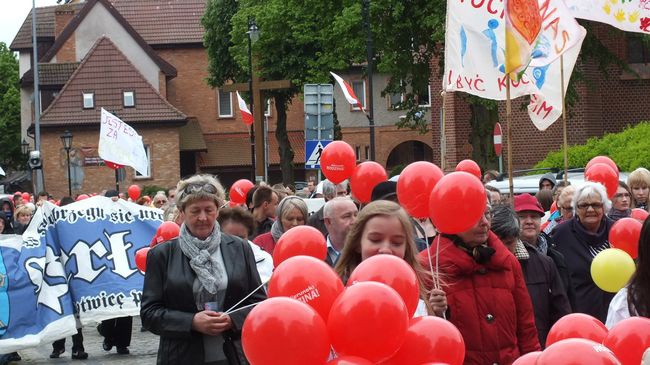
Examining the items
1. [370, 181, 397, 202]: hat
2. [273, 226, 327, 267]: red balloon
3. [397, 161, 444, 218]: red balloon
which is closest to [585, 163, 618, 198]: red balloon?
[370, 181, 397, 202]: hat

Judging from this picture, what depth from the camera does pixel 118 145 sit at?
2322 centimetres

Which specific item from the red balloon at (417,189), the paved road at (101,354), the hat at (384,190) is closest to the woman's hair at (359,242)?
the red balloon at (417,189)

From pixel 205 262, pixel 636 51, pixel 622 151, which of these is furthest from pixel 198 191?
pixel 636 51

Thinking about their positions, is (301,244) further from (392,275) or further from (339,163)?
(339,163)

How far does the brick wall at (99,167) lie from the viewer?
61.8 m

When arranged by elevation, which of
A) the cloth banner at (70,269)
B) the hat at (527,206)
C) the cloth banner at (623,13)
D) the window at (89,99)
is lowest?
the cloth banner at (70,269)

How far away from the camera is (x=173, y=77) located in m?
67.1

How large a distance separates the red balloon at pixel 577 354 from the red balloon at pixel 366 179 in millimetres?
7728

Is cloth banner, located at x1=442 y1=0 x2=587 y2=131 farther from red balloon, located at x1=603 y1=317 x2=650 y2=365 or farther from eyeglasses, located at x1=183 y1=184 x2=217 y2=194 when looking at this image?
red balloon, located at x1=603 y1=317 x2=650 y2=365

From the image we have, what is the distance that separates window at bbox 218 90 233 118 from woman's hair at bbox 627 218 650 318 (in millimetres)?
63496

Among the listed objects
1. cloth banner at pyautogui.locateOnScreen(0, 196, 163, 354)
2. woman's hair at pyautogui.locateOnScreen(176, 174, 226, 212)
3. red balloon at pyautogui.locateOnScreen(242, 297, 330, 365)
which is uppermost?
woman's hair at pyautogui.locateOnScreen(176, 174, 226, 212)

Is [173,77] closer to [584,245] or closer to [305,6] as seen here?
[305,6]

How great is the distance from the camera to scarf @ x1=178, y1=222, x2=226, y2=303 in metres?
6.01

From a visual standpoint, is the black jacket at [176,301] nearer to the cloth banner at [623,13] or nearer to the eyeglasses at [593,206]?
the eyeglasses at [593,206]
